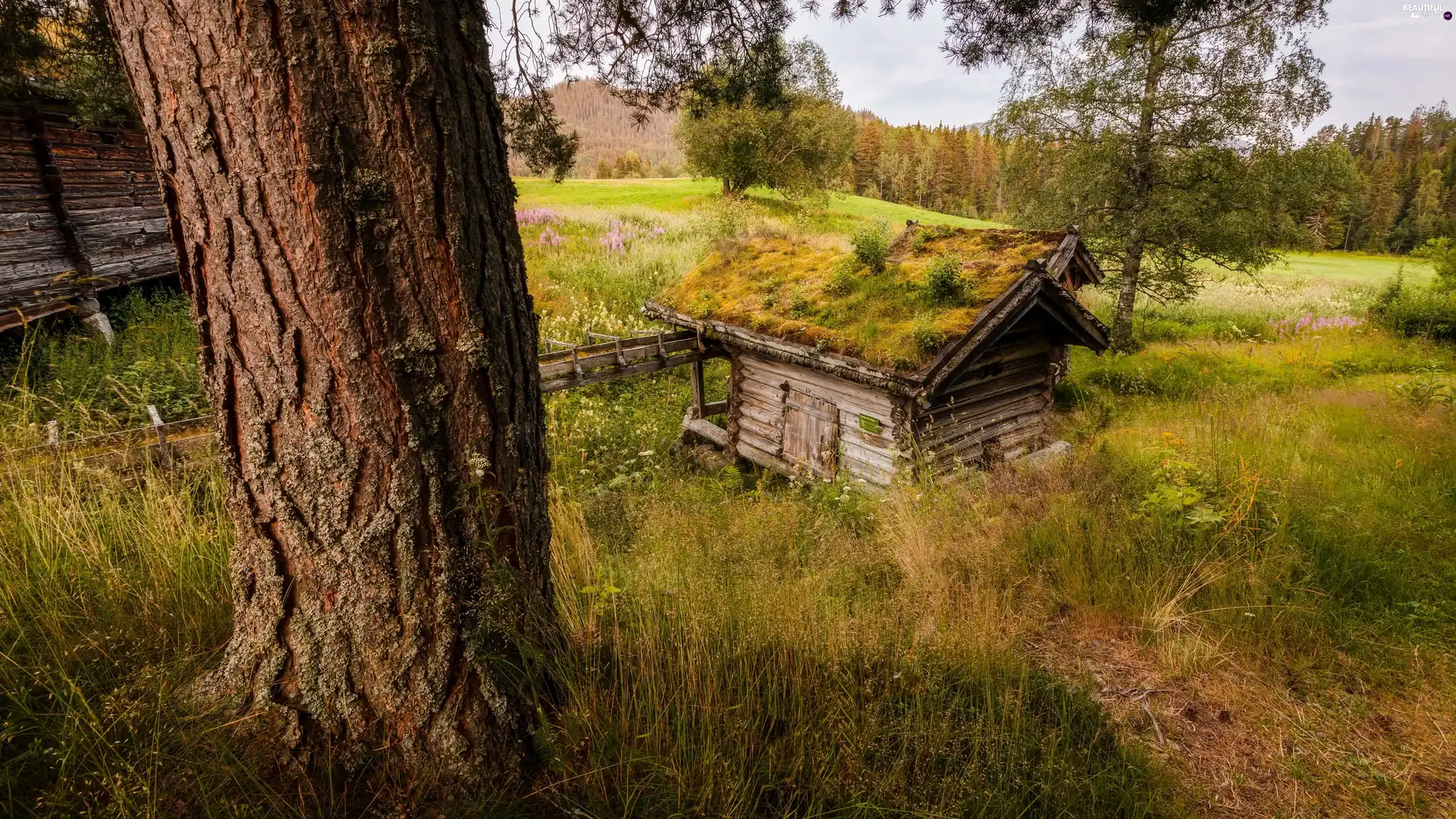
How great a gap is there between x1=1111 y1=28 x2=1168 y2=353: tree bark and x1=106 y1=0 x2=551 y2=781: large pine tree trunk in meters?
17.5

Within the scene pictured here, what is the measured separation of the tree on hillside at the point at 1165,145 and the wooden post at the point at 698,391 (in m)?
11.5

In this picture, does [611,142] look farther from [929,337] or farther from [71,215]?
[929,337]

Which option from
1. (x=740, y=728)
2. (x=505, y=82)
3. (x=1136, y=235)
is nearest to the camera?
(x=740, y=728)

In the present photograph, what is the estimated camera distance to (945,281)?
7.50 meters

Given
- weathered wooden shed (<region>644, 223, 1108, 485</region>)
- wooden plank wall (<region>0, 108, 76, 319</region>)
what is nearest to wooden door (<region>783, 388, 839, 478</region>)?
weathered wooden shed (<region>644, 223, 1108, 485</region>)

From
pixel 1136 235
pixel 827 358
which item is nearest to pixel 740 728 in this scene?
pixel 827 358

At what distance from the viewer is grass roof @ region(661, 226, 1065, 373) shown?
7.20 meters

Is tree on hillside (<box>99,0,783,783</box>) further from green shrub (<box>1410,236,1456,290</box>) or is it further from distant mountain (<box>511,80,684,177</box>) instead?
distant mountain (<box>511,80,684,177</box>)

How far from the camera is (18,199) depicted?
408 inches

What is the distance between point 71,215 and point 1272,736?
1786 cm

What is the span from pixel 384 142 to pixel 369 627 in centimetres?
131

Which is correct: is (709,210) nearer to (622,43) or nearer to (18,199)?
(18,199)

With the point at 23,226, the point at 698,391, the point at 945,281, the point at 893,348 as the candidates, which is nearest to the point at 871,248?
the point at 945,281

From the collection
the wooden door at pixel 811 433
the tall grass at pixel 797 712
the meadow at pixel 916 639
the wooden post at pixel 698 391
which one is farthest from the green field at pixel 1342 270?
the tall grass at pixel 797 712
